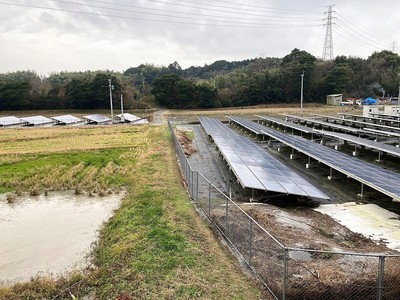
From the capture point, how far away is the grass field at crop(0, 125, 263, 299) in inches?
338

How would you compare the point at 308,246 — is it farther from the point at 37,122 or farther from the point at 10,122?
the point at 10,122

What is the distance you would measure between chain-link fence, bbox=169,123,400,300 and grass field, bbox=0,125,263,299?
53 cm

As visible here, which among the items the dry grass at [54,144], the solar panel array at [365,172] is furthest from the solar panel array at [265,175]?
the dry grass at [54,144]

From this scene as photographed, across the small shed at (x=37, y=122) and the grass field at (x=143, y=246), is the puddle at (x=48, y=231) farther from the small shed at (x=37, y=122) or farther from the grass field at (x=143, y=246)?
the small shed at (x=37, y=122)

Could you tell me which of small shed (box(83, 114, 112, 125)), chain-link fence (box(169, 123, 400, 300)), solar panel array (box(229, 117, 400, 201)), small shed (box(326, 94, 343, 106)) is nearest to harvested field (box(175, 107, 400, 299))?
chain-link fence (box(169, 123, 400, 300))

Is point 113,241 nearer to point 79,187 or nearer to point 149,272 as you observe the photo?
point 149,272

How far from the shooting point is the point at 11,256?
11555 mm

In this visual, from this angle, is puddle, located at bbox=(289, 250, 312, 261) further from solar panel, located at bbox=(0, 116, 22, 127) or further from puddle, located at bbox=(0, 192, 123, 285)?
solar panel, located at bbox=(0, 116, 22, 127)

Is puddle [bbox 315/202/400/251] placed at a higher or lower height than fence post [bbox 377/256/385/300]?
lower

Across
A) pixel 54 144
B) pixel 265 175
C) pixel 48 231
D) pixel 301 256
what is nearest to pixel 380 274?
pixel 301 256

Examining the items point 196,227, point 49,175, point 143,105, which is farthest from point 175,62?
point 196,227

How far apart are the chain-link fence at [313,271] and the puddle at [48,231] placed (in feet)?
17.8

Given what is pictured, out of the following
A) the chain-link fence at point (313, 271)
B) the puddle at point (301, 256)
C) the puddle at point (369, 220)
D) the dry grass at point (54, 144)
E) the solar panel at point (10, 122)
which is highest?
the solar panel at point (10, 122)

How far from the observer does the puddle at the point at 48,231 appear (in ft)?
35.5
